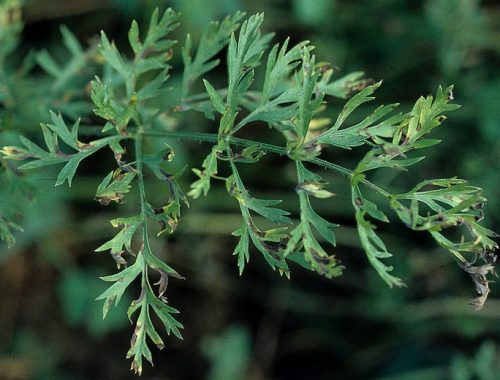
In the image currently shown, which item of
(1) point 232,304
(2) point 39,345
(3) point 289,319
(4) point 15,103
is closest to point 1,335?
(2) point 39,345

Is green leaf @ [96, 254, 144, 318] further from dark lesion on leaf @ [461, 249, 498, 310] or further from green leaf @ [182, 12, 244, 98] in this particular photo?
dark lesion on leaf @ [461, 249, 498, 310]

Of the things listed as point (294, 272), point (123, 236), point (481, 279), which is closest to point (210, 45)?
point (123, 236)

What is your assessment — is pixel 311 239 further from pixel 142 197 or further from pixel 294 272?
pixel 294 272

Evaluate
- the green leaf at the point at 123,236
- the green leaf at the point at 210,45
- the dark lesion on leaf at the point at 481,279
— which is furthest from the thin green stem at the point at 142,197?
the dark lesion on leaf at the point at 481,279

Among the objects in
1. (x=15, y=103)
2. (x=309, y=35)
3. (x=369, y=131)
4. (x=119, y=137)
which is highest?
(x=369, y=131)

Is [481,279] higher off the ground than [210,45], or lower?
lower

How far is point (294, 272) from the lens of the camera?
3674 millimetres

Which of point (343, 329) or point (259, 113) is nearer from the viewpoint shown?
point (259, 113)

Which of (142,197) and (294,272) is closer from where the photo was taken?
(142,197)

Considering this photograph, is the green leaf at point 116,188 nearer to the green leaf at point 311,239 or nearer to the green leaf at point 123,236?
the green leaf at point 123,236

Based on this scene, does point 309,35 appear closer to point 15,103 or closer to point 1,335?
point 15,103

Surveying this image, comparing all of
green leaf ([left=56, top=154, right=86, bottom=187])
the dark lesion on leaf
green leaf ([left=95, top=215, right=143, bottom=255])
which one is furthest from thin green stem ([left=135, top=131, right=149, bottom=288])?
the dark lesion on leaf

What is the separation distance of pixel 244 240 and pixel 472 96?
7.06 ft

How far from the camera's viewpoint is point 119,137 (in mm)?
1780
